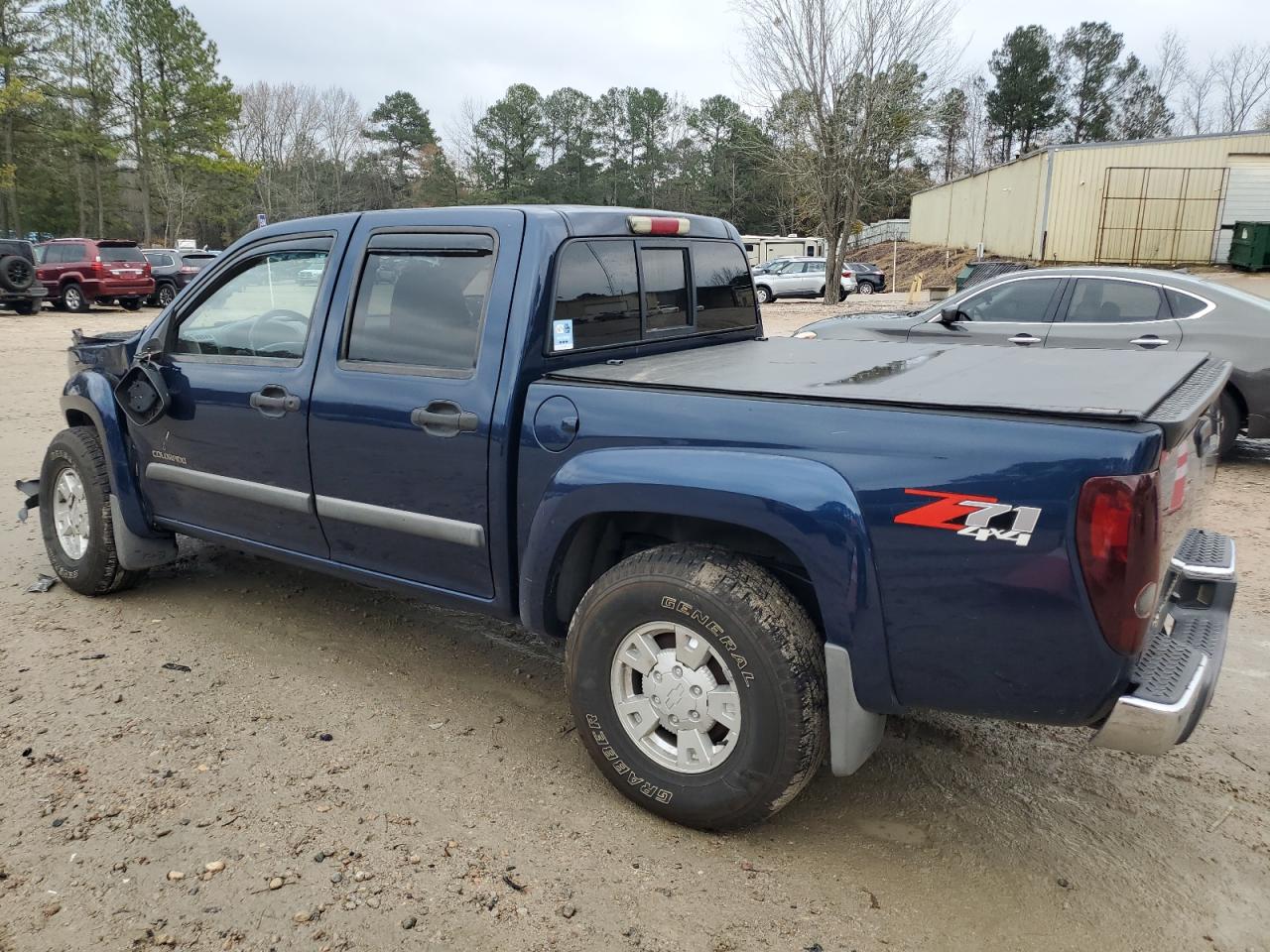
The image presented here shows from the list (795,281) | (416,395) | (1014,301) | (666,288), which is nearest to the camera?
(416,395)

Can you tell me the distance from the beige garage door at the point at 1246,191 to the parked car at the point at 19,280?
3231cm

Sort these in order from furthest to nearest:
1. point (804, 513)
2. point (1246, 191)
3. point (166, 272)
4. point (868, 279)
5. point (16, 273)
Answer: point (868, 279) < point (1246, 191) < point (166, 272) < point (16, 273) < point (804, 513)

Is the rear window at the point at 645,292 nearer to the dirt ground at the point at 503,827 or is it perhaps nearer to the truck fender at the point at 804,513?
the truck fender at the point at 804,513

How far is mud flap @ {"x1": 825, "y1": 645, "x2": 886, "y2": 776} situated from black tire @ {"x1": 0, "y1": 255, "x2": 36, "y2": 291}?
24.1m

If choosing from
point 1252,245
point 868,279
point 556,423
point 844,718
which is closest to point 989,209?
point 868,279

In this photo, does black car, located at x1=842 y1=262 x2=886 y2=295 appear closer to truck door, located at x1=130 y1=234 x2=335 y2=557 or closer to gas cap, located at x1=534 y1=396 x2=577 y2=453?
truck door, located at x1=130 y1=234 x2=335 y2=557

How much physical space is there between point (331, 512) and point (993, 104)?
7245 centimetres

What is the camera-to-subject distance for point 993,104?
65.8 metres

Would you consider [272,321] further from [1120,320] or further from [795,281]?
[795,281]

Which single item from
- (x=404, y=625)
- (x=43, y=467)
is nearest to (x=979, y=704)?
(x=404, y=625)

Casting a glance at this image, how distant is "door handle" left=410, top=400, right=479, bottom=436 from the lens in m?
3.14

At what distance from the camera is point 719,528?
284cm

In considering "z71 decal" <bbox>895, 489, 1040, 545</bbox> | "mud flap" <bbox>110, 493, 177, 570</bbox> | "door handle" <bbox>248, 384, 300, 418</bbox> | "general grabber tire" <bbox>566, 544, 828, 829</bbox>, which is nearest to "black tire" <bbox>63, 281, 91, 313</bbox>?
"mud flap" <bbox>110, 493, 177, 570</bbox>

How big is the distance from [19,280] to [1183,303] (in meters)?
23.4
